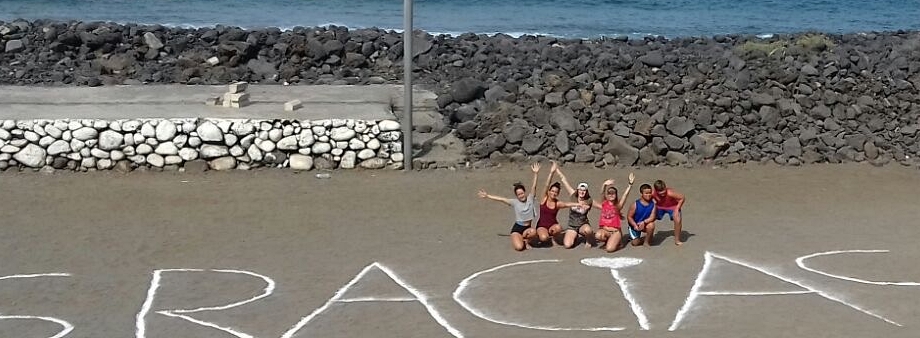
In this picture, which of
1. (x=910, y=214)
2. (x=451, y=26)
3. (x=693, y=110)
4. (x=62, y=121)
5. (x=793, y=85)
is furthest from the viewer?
(x=451, y=26)

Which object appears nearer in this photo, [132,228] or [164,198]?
[132,228]

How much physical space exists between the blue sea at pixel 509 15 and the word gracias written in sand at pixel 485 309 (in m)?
24.8

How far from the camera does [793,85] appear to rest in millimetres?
16734

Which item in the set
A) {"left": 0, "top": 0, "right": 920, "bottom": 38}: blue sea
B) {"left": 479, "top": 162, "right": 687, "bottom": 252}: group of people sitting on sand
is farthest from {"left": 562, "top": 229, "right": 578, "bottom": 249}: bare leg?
{"left": 0, "top": 0, "right": 920, "bottom": 38}: blue sea

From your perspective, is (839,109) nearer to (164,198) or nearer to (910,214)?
(910,214)

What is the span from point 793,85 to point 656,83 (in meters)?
1.99

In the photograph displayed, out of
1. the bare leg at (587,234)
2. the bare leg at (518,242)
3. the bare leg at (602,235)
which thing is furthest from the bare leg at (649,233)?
the bare leg at (518,242)

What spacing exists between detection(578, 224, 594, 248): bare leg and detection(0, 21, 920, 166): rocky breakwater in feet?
12.8

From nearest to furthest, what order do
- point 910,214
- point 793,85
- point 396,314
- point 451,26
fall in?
point 396,314, point 910,214, point 793,85, point 451,26

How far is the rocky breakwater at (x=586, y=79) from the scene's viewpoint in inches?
589

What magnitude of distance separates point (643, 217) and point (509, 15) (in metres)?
29.6

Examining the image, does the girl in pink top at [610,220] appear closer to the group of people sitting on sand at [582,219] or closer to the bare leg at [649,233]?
the group of people sitting on sand at [582,219]

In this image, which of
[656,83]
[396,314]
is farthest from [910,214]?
[396,314]

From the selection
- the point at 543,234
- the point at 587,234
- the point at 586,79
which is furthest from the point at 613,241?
the point at 586,79
